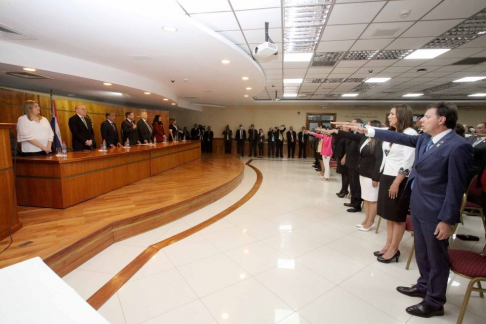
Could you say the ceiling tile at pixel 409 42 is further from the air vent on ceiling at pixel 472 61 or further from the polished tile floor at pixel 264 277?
the polished tile floor at pixel 264 277

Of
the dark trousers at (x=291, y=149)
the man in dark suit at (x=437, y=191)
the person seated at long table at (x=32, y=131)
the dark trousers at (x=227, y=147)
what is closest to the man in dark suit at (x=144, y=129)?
the person seated at long table at (x=32, y=131)

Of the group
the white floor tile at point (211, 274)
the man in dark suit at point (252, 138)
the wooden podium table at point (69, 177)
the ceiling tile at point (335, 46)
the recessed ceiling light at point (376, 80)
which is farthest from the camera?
the man in dark suit at point (252, 138)

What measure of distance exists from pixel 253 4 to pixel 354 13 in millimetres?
1445

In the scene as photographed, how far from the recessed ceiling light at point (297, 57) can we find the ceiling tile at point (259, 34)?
2.94 feet

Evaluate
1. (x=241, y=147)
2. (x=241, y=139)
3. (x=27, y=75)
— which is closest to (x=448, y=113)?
(x=27, y=75)

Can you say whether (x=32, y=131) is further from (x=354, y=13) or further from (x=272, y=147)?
(x=272, y=147)

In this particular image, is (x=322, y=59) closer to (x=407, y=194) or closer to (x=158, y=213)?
(x=407, y=194)

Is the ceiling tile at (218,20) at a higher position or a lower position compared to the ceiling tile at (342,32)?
lower

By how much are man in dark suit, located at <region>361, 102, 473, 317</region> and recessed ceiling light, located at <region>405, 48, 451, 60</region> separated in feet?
13.7

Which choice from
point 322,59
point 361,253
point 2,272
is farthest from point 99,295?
point 322,59

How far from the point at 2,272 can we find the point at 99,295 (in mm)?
1369

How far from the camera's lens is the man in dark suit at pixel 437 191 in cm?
155

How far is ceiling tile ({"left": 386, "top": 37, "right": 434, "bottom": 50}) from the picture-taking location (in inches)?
159

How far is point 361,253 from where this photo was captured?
2717 millimetres
